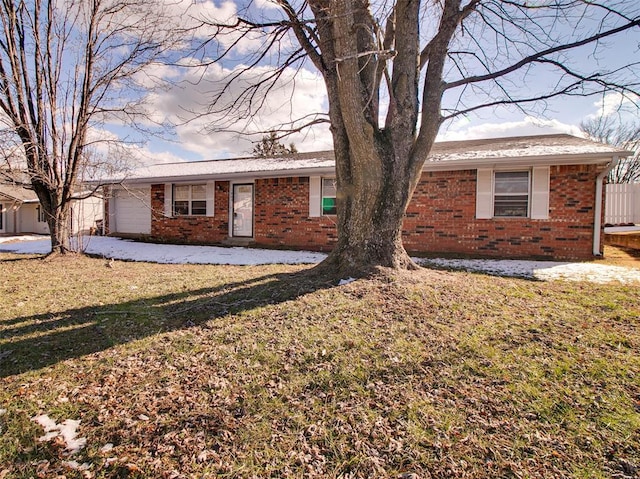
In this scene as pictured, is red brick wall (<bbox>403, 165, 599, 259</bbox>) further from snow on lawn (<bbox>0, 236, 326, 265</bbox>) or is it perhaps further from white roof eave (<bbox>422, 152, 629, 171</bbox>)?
snow on lawn (<bbox>0, 236, 326, 265</bbox>)

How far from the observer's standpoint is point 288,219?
10961mm

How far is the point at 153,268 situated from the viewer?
7.39 m

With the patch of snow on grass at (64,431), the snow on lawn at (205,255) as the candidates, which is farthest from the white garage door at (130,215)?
the patch of snow on grass at (64,431)

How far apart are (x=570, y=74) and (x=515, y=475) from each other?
5.82 metres

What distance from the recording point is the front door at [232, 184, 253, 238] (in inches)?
468

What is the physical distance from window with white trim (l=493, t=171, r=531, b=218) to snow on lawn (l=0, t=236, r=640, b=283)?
1496 millimetres

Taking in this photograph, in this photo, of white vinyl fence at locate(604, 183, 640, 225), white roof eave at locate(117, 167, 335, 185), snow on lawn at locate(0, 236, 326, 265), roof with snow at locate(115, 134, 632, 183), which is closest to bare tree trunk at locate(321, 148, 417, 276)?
snow on lawn at locate(0, 236, 326, 265)

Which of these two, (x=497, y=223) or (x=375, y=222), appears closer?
(x=375, y=222)

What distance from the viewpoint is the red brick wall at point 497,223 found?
8.28 m

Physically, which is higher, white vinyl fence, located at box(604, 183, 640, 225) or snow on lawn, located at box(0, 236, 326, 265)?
white vinyl fence, located at box(604, 183, 640, 225)

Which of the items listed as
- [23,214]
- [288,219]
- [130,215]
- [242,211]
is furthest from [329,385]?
[23,214]

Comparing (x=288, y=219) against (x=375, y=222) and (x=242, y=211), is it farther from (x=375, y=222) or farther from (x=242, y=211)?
(x=375, y=222)

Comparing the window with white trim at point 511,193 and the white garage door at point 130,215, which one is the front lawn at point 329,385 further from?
the white garage door at point 130,215

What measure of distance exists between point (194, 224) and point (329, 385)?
11134 millimetres
